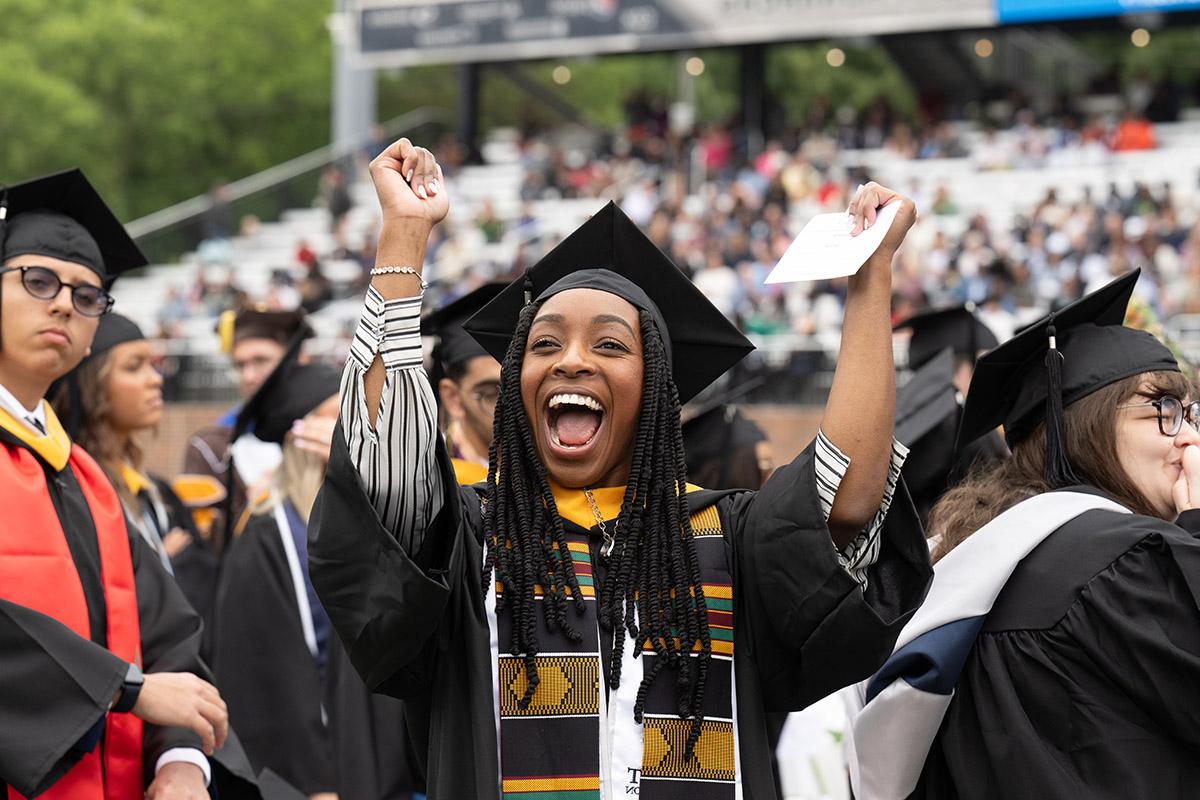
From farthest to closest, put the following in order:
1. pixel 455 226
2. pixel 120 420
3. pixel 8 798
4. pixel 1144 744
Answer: pixel 455 226
pixel 120 420
pixel 8 798
pixel 1144 744

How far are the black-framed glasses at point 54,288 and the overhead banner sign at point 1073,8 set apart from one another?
2142cm

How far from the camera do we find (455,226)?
978 inches

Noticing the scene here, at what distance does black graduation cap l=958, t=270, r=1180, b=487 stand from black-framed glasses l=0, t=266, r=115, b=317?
7.22 feet

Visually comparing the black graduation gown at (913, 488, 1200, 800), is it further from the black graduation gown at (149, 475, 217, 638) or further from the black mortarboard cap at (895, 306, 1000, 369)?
the black graduation gown at (149, 475, 217, 638)

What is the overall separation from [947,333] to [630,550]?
353cm

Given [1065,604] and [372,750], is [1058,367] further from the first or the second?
[372,750]

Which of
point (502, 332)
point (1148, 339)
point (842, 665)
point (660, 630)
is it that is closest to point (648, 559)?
point (660, 630)

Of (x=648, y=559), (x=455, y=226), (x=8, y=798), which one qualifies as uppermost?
(x=455, y=226)

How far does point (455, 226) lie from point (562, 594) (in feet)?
73.2

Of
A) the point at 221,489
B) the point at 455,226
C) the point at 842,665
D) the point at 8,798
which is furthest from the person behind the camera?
the point at 455,226

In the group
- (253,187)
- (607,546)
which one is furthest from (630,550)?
(253,187)

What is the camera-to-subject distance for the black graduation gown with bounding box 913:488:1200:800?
310cm

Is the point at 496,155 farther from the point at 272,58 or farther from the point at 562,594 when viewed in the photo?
the point at 562,594

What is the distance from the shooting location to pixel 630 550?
2.90 m
